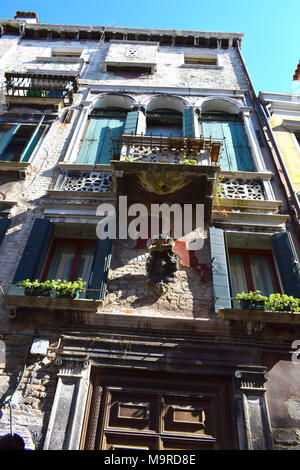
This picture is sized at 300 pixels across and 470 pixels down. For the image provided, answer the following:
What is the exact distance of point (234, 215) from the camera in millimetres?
7863

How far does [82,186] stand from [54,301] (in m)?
3.44

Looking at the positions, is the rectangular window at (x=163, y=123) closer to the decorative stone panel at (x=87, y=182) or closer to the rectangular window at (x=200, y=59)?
the decorative stone panel at (x=87, y=182)

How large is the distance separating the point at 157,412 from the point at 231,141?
7690 mm

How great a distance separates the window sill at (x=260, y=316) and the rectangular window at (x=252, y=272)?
102 cm

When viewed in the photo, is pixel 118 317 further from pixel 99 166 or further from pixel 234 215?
pixel 99 166

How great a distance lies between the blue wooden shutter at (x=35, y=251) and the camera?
6613 mm

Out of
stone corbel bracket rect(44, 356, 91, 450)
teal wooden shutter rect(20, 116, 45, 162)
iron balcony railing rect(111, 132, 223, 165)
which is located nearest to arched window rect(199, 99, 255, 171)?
iron balcony railing rect(111, 132, 223, 165)

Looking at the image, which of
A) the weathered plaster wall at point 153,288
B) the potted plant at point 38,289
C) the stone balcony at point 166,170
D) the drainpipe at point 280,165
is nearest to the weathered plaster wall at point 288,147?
the drainpipe at point 280,165

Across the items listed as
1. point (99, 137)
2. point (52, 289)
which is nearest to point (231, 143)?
point (99, 137)

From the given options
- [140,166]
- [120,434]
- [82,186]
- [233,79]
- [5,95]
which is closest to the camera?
[120,434]

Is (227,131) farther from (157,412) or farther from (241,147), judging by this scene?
(157,412)

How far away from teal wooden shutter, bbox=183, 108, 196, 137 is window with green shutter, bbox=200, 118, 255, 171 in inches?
17.3

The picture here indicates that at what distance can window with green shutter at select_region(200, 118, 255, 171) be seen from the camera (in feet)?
31.2

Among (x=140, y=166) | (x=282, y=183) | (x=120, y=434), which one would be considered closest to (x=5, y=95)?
(x=140, y=166)
